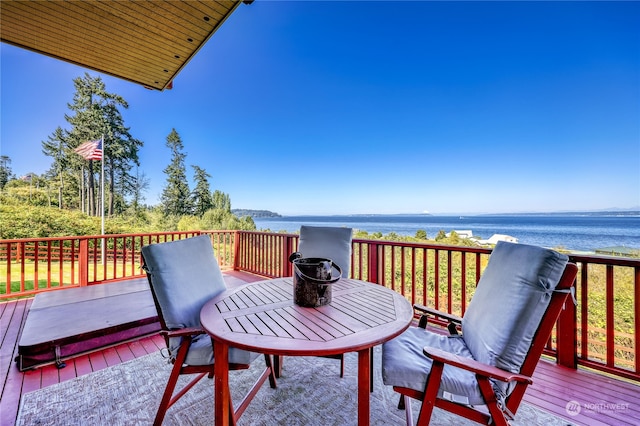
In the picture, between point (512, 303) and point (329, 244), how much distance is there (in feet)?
5.57

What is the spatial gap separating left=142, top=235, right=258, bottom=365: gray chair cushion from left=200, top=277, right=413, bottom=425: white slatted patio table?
0.52ft

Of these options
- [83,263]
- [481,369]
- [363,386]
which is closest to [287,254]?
[83,263]

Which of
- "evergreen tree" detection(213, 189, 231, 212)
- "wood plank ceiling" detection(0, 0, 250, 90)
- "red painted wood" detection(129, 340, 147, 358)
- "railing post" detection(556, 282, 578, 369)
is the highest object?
"wood plank ceiling" detection(0, 0, 250, 90)

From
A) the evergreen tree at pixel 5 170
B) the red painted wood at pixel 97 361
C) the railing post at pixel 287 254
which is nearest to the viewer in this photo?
the red painted wood at pixel 97 361

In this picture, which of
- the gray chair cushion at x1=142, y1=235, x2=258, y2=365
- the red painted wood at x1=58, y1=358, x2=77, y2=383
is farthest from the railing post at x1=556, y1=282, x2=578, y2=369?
the red painted wood at x1=58, y1=358, x2=77, y2=383

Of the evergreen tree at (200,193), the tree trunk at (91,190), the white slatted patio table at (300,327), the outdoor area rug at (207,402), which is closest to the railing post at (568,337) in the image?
the outdoor area rug at (207,402)

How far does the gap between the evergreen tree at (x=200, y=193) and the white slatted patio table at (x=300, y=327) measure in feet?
60.2

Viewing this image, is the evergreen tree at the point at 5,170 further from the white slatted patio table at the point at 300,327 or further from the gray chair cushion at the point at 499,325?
the gray chair cushion at the point at 499,325

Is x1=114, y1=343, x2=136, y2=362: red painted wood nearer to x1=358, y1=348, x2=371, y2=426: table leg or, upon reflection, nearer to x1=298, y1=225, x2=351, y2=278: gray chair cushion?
x1=298, y1=225, x2=351, y2=278: gray chair cushion

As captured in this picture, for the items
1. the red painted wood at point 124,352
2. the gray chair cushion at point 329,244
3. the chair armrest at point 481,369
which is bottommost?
the red painted wood at point 124,352

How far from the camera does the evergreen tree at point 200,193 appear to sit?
18188 millimetres

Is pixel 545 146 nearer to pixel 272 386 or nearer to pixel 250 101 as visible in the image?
pixel 250 101

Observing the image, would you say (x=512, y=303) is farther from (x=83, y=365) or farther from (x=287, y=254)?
(x=287, y=254)

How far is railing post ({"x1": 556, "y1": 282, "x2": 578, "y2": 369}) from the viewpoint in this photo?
211 cm
